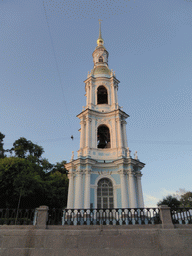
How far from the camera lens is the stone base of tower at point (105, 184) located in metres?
17.6

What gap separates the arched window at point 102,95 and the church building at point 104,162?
0.13 metres

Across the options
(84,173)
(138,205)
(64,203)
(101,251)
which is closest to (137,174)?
(138,205)

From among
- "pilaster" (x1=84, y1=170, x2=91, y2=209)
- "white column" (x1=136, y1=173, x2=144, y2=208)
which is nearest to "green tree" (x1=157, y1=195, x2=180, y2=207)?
"white column" (x1=136, y1=173, x2=144, y2=208)

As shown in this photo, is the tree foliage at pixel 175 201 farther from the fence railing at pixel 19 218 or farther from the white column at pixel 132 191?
the fence railing at pixel 19 218

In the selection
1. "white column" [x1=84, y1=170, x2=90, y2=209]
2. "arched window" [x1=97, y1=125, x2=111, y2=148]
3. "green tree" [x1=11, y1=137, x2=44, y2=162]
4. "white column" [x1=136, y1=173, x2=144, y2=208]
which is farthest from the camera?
"green tree" [x1=11, y1=137, x2=44, y2=162]

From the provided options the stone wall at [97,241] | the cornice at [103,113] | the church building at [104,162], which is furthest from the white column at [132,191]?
the stone wall at [97,241]

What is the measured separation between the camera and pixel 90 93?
24.3 meters

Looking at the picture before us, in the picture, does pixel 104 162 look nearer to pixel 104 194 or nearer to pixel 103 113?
pixel 104 194

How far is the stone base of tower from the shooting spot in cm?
1762

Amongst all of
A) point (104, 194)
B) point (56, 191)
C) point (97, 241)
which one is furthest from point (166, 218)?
point (56, 191)

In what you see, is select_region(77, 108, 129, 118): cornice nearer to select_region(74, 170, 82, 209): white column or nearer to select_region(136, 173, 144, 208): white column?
select_region(74, 170, 82, 209): white column

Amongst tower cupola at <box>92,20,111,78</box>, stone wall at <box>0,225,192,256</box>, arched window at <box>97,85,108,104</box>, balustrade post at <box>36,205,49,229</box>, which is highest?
tower cupola at <box>92,20,111,78</box>

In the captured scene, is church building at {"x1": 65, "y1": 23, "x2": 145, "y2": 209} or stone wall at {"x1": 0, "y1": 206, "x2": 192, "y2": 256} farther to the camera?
church building at {"x1": 65, "y1": 23, "x2": 145, "y2": 209}

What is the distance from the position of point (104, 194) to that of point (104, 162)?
3.04m
